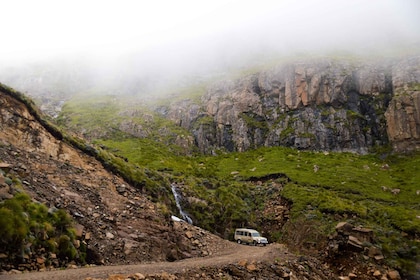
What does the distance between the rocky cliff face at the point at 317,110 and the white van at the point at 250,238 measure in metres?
52.6

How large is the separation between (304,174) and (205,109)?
52.8 meters

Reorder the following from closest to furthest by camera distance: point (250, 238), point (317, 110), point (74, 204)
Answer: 1. point (74, 204)
2. point (250, 238)
3. point (317, 110)

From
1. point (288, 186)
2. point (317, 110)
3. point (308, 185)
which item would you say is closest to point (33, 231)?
point (288, 186)

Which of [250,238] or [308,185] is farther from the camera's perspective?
[308,185]

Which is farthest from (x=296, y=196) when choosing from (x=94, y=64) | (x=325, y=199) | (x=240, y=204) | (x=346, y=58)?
(x=94, y=64)

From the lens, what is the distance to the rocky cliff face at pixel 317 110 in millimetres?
82062

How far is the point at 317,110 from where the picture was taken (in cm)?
9181

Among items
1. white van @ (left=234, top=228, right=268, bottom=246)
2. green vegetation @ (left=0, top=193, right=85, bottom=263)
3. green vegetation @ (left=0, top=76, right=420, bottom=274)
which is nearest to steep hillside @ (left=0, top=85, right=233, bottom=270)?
green vegetation @ (left=0, top=193, right=85, bottom=263)

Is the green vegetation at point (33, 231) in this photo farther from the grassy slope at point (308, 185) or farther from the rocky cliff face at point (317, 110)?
the rocky cliff face at point (317, 110)

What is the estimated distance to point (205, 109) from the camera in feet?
357

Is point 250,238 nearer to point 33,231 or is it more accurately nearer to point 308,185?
point 308,185

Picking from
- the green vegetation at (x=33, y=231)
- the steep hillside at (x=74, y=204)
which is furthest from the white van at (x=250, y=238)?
the green vegetation at (x=33, y=231)

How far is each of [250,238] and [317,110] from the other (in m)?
64.2

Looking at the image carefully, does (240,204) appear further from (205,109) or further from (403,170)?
(205,109)
